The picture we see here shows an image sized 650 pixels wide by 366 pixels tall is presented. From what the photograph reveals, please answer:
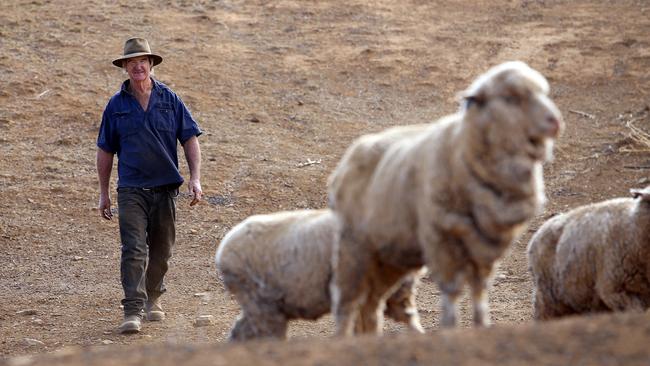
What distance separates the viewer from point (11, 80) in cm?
1697

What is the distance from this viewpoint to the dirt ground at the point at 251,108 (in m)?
11.7

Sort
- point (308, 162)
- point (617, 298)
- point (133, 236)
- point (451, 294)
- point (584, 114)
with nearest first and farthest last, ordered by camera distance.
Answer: point (451, 294) → point (617, 298) → point (133, 236) → point (308, 162) → point (584, 114)

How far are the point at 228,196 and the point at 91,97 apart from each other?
3.16 metres

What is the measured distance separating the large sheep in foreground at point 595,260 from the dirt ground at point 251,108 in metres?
1.95

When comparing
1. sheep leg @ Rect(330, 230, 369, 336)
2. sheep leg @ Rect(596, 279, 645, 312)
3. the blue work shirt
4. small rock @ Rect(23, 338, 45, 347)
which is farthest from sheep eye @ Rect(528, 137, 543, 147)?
small rock @ Rect(23, 338, 45, 347)

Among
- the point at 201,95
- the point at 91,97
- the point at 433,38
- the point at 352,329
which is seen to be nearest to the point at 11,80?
the point at 91,97

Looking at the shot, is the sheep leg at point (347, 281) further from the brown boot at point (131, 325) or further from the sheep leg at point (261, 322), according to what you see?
the brown boot at point (131, 325)

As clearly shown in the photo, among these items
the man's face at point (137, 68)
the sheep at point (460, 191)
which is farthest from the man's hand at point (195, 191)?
the sheep at point (460, 191)

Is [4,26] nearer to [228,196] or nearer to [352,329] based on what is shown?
[228,196]

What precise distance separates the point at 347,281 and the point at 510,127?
1259mm

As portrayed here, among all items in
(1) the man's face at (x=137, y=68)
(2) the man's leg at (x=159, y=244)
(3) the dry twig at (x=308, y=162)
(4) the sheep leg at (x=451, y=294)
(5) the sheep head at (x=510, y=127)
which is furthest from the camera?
(3) the dry twig at (x=308, y=162)

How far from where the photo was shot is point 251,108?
55.4ft

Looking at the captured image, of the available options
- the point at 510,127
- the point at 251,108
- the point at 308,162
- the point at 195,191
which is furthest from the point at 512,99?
the point at 251,108

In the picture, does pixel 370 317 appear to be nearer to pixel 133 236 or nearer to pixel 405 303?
pixel 405 303
